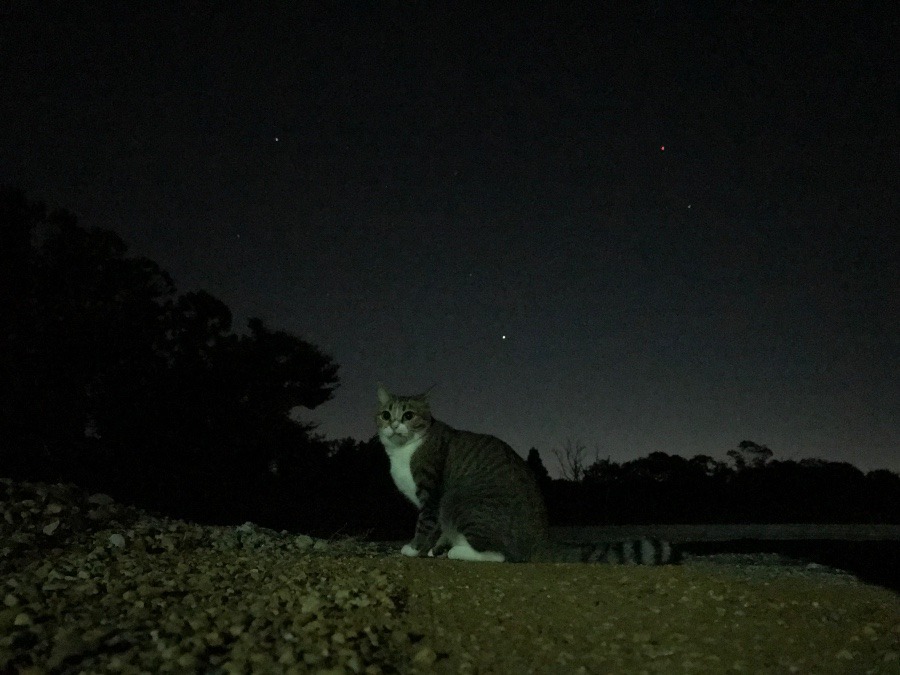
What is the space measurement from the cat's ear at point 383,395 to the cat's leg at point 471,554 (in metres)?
2.05

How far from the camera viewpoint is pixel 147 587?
408 centimetres

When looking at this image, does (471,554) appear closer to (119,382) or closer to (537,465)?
(119,382)

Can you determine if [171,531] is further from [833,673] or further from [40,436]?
[40,436]

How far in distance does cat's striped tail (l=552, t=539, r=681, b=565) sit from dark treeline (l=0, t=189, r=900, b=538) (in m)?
4.78

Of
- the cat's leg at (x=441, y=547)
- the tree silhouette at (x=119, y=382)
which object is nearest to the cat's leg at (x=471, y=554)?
the cat's leg at (x=441, y=547)

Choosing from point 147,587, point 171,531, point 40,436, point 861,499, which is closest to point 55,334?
point 40,436

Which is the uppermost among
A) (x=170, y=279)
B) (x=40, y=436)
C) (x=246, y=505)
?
(x=170, y=279)

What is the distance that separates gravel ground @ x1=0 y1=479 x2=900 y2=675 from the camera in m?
3.20

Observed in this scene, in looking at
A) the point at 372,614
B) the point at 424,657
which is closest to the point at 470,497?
the point at 372,614

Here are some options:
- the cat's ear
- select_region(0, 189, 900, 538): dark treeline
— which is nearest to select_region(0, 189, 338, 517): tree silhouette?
select_region(0, 189, 900, 538): dark treeline

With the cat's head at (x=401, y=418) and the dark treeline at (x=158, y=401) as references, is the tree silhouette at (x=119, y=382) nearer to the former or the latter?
the dark treeline at (x=158, y=401)

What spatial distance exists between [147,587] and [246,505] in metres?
9.88

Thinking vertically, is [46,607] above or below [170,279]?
below

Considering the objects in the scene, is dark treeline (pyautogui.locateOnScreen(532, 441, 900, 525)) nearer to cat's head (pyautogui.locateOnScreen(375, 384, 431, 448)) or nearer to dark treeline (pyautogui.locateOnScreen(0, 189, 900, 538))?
dark treeline (pyautogui.locateOnScreen(0, 189, 900, 538))
